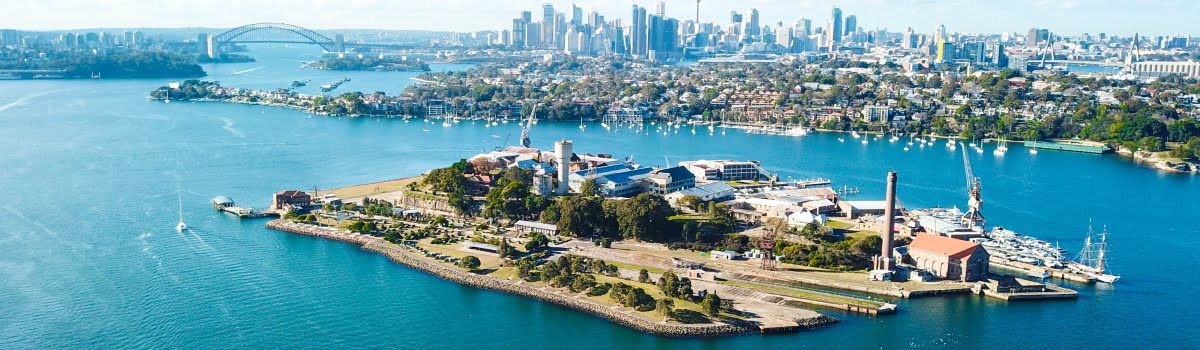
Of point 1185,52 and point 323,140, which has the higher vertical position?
point 1185,52

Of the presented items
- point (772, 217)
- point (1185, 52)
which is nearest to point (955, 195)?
point (772, 217)

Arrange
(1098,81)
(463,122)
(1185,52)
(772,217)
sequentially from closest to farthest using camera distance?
(772,217) → (463,122) → (1098,81) → (1185,52)

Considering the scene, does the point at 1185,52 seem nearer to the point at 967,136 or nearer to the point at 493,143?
the point at 967,136

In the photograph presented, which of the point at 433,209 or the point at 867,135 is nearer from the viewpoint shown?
the point at 433,209

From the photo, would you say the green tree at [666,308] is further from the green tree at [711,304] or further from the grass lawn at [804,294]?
the grass lawn at [804,294]

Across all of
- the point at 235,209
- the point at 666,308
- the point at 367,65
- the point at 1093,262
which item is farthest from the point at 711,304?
the point at 367,65

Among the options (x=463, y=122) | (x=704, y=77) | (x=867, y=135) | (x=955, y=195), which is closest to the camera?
(x=955, y=195)

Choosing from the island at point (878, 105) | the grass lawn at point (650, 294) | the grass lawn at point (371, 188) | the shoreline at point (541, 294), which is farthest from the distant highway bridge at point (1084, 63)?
the grass lawn at point (650, 294)
